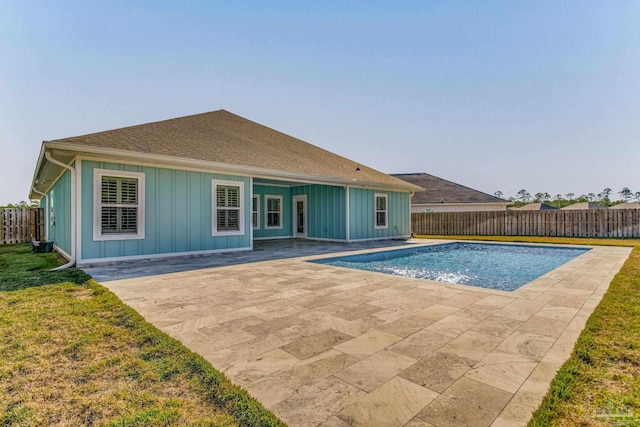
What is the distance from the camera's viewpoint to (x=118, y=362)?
252cm

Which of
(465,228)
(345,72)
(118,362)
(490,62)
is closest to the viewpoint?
(118,362)

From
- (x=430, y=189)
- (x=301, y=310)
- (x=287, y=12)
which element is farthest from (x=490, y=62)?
(x=430, y=189)

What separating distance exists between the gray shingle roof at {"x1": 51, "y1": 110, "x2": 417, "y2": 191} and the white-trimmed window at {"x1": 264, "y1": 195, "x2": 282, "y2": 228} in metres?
2.45

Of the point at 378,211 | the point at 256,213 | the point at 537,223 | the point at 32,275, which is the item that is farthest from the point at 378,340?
the point at 537,223

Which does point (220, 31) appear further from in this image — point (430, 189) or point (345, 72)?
point (430, 189)

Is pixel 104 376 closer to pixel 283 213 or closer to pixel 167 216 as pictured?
pixel 167 216

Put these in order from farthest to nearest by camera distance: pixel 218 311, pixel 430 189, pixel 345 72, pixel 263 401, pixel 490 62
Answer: pixel 430 189 < pixel 345 72 < pixel 490 62 < pixel 218 311 < pixel 263 401

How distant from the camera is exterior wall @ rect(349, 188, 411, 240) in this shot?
1310 cm

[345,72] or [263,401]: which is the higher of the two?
[345,72]

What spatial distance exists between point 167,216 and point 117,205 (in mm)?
1133

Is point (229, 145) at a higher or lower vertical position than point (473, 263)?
higher

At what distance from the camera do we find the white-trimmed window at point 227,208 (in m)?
9.16

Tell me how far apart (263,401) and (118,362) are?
1336 mm

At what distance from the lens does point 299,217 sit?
1515 centimetres
